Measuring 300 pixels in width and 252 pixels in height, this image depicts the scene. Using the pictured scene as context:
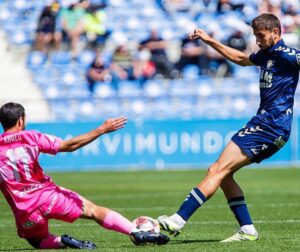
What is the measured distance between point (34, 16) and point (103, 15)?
211cm

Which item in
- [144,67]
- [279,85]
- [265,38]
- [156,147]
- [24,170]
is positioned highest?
[265,38]

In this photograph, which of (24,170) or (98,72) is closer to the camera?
(24,170)

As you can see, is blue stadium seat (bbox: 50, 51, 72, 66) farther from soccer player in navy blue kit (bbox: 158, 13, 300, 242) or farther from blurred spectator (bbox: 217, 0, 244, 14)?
soccer player in navy blue kit (bbox: 158, 13, 300, 242)

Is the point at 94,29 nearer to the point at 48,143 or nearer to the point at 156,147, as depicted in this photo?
the point at 156,147

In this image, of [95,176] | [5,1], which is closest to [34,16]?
[5,1]

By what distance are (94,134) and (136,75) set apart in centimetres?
1769

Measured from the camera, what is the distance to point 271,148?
8.38m

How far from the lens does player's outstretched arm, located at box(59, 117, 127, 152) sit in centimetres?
723

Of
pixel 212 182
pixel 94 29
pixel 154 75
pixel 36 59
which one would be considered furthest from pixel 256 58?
pixel 36 59

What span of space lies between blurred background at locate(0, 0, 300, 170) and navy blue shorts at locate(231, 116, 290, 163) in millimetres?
13982

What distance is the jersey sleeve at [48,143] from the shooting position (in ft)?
24.9

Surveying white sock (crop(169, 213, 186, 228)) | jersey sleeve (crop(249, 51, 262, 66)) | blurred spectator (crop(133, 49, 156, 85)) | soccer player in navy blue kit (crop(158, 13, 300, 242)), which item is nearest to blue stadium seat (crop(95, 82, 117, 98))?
blurred spectator (crop(133, 49, 156, 85))

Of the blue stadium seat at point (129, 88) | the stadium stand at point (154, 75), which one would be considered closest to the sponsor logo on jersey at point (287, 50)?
the stadium stand at point (154, 75)

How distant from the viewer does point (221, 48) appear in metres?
8.97
